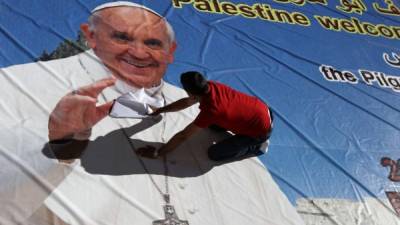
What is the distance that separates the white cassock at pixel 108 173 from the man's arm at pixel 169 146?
33 millimetres

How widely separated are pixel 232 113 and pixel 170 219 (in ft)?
1.62

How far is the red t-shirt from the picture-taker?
6.53ft

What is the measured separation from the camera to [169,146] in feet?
7.00

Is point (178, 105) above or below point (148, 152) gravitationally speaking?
above

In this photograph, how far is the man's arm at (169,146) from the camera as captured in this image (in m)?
2.11

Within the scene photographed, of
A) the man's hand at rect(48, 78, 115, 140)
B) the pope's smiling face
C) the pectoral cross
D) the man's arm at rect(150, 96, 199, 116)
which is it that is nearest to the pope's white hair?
the pope's smiling face

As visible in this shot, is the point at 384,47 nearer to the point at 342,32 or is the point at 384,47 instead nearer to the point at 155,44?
the point at 342,32

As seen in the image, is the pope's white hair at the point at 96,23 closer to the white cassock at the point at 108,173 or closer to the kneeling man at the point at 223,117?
the white cassock at the point at 108,173

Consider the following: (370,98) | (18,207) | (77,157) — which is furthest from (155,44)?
(370,98)

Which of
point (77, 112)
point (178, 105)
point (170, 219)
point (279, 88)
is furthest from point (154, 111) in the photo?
point (279, 88)

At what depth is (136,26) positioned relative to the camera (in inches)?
98.7

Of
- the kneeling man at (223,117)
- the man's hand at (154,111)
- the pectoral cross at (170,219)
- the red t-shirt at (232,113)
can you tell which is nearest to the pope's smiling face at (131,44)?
the man's hand at (154,111)

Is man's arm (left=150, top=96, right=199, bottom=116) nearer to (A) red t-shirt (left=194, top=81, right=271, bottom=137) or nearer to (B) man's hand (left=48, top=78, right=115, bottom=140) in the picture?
(A) red t-shirt (left=194, top=81, right=271, bottom=137)

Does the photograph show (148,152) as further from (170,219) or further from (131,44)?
(131,44)
